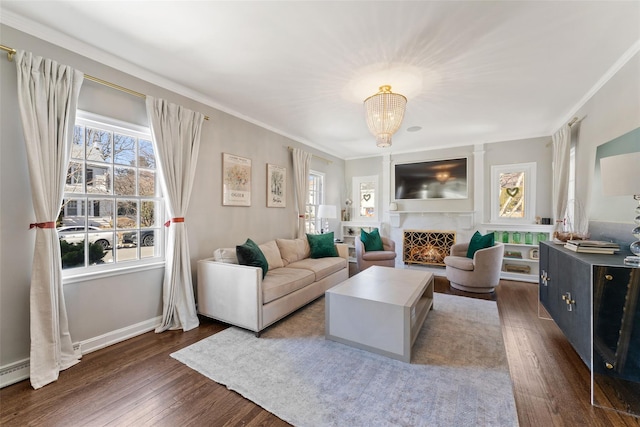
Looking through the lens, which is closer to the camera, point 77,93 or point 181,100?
point 77,93

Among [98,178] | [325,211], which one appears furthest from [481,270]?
[98,178]

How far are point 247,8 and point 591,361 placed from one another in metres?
3.31

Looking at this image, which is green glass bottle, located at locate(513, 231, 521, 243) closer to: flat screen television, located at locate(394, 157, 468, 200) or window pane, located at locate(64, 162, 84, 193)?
flat screen television, located at locate(394, 157, 468, 200)

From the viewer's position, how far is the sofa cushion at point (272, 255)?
3502mm

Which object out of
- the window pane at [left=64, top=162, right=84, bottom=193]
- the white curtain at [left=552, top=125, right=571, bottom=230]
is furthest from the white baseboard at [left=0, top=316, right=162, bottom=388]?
the white curtain at [left=552, top=125, right=571, bottom=230]

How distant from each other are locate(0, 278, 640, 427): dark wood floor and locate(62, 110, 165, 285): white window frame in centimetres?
68

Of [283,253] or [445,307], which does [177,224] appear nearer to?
[283,253]

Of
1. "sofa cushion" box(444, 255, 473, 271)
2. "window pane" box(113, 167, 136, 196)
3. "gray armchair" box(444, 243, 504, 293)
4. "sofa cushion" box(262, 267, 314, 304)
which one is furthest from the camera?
"sofa cushion" box(444, 255, 473, 271)

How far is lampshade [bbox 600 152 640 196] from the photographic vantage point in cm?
163

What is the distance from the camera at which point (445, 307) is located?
326cm

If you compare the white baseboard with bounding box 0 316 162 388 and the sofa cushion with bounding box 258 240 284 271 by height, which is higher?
the sofa cushion with bounding box 258 240 284 271

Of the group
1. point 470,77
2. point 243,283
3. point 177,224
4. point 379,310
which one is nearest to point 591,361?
point 379,310

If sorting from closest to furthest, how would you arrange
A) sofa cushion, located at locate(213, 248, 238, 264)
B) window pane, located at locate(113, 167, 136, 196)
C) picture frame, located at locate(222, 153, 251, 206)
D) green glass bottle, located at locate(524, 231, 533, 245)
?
window pane, located at locate(113, 167, 136, 196) → sofa cushion, located at locate(213, 248, 238, 264) → picture frame, located at locate(222, 153, 251, 206) → green glass bottle, located at locate(524, 231, 533, 245)

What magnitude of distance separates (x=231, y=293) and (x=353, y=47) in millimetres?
2584
